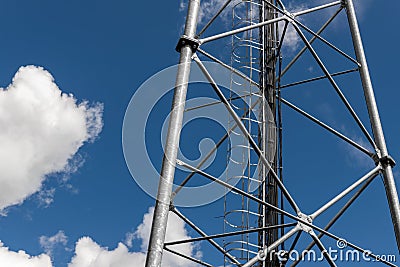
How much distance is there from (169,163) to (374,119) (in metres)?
3.86

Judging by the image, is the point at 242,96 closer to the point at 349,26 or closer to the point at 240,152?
the point at 240,152

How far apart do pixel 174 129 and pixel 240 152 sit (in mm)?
3072

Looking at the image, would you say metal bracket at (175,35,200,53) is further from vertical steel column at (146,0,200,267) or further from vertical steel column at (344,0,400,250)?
vertical steel column at (344,0,400,250)

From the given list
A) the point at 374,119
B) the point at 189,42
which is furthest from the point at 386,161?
the point at 189,42

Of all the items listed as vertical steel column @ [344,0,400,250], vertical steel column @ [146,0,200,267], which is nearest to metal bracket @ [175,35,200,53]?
vertical steel column @ [146,0,200,267]

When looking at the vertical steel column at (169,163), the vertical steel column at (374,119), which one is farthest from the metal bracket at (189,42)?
the vertical steel column at (374,119)

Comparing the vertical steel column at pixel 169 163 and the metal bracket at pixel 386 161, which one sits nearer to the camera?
the vertical steel column at pixel 169 163

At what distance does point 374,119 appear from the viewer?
24.4ft

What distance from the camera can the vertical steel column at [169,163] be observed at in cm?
465

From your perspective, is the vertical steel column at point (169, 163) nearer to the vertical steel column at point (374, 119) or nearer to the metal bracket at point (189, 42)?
the metal bracket at point (189, 42)

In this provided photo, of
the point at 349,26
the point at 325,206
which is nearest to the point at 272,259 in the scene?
the point at 325,206

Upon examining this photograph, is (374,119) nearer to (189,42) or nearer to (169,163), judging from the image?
(189,42)

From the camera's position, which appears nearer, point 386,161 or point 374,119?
point 386,161

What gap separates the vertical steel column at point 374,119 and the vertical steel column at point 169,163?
3230mm
